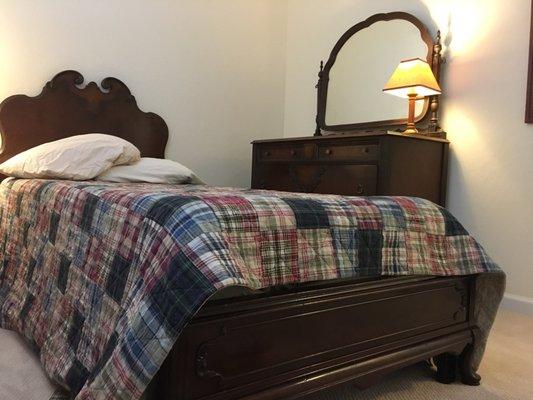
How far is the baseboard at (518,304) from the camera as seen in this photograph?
2.33m

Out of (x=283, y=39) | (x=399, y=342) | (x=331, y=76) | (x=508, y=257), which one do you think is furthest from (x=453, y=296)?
(x=283, y=39)

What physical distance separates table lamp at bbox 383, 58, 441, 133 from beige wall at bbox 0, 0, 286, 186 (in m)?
1.25

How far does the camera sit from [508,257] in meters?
2.43

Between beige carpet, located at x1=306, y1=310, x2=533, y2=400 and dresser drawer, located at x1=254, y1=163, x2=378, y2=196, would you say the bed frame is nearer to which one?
beige carpet, located at x1=306, y1=310, x2=533, y2=400

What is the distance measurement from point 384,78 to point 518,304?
1.51m

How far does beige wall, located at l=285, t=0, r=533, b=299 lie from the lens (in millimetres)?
2367

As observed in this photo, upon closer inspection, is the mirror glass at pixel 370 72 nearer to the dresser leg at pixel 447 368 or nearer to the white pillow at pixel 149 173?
the white pillow at pixel 149 173

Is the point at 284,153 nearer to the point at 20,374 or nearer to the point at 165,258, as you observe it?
the point at 20,374

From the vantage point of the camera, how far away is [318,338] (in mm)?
1168

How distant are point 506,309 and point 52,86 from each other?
274 centimetres

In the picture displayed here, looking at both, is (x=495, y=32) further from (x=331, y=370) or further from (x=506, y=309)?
(x=331, y=370)

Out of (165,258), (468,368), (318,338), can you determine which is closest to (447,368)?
(468,368)

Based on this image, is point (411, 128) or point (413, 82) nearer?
point (413, 82)

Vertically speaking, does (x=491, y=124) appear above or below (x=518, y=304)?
above
